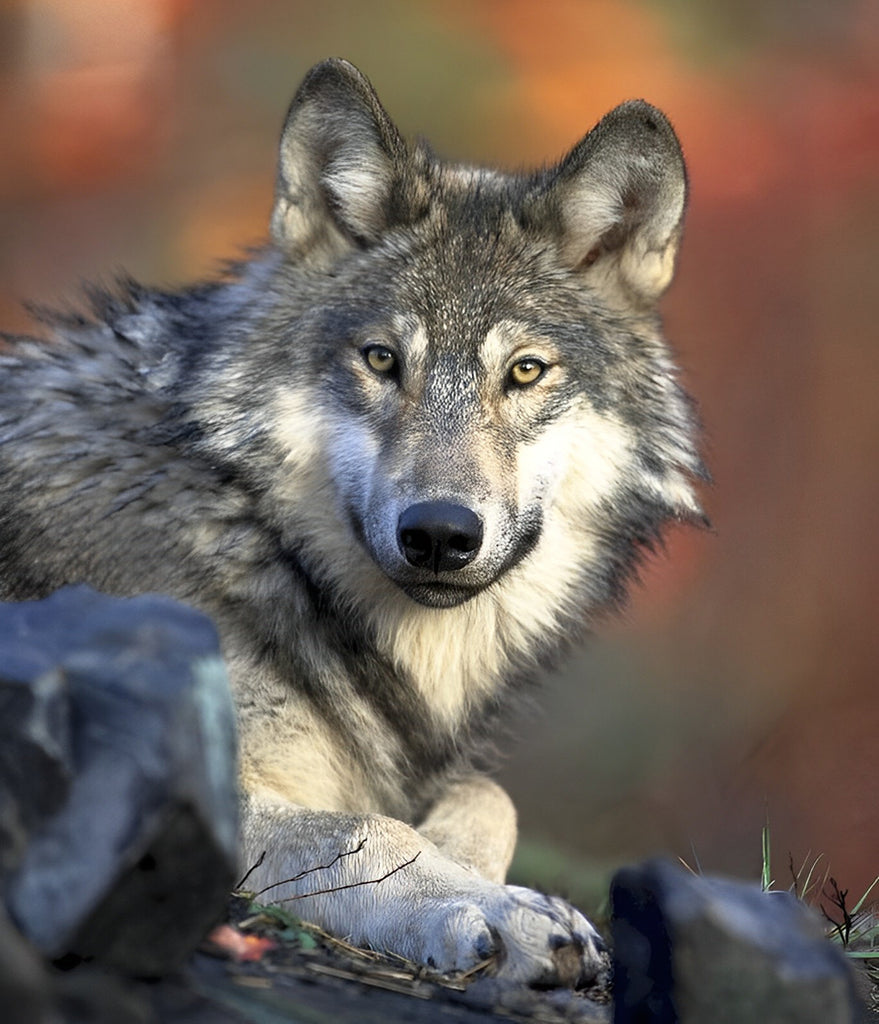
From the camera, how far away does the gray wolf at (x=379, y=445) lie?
132 inches

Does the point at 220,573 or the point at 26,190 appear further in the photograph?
the point at 26,190

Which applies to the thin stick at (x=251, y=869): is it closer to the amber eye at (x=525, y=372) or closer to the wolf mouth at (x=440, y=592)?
the wolf mouth at (x=440, y=592)

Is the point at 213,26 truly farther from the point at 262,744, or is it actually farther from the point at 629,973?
the point at 629,973

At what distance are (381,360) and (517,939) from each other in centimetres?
152

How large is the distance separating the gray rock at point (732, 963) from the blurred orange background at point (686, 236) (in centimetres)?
610

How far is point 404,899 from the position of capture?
2785 mm

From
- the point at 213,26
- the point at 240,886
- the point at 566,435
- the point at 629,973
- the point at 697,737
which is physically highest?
the point at 213,26

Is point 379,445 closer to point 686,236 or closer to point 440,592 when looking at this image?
point 440,592

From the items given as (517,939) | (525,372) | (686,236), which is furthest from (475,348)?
(686,236)

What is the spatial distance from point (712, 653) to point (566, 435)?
5.50m

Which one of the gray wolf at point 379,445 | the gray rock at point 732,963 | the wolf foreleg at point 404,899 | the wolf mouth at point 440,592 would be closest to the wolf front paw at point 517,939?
the wolf foreleg at point 404,899

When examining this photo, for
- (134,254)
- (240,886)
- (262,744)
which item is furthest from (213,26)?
(240,886)

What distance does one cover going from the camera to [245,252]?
13.0 ft

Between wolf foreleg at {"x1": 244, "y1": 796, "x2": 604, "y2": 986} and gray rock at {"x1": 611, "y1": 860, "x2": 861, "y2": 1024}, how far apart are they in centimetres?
51
